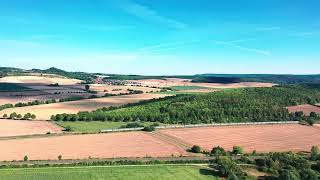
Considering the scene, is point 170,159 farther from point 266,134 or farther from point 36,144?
point 266,134

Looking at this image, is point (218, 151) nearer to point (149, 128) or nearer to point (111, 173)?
point (111, 173)

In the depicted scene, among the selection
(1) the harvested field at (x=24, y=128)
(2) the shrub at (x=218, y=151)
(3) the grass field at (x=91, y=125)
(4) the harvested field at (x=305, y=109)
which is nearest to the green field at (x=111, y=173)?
(2) the shrub at (x=218, y=151)

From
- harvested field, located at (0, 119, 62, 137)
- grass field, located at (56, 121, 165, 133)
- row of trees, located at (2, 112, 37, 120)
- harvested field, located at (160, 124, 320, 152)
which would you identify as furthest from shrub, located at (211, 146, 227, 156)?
row of trees, located at (2, 112, 37, 120)

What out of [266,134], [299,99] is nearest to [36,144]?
[266,134]

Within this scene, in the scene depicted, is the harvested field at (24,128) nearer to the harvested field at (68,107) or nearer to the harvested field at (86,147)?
the harvested field at (86,147)

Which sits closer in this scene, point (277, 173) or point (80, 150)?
point (277, 173)

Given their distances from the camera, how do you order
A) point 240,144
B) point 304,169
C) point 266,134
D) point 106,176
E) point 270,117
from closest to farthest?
point 106,176 → point 304,169 → point 240,144 → point 266,134 → point 270,117
